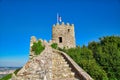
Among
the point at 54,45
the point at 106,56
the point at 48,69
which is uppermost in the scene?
the point at 54,45

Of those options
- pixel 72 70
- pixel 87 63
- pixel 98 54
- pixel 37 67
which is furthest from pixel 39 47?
pixel 37 67

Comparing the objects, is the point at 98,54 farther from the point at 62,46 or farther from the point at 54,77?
the point at 54,77

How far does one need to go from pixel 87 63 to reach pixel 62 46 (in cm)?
1685

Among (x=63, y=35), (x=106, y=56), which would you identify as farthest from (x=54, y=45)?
(x=106, y=56)

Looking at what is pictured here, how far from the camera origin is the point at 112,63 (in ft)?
98.3

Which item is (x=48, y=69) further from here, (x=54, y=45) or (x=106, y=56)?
(x=54, y=45)

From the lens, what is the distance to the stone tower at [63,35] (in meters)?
40.8

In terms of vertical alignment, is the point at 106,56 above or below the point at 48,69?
above

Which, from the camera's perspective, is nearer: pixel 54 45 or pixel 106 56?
pixel 106 56

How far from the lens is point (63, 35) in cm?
4106

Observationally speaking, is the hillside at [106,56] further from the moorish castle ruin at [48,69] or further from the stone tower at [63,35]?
the stone tower at [63,35]

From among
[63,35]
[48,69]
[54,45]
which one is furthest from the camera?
[63,35]

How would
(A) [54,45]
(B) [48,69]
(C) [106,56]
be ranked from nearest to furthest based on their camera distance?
(B) [48,69] → (C) [106,56] → (A) [54,45]

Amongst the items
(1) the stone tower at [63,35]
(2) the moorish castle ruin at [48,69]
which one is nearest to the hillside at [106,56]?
(2) the moorish castle ruin at [48,69]
